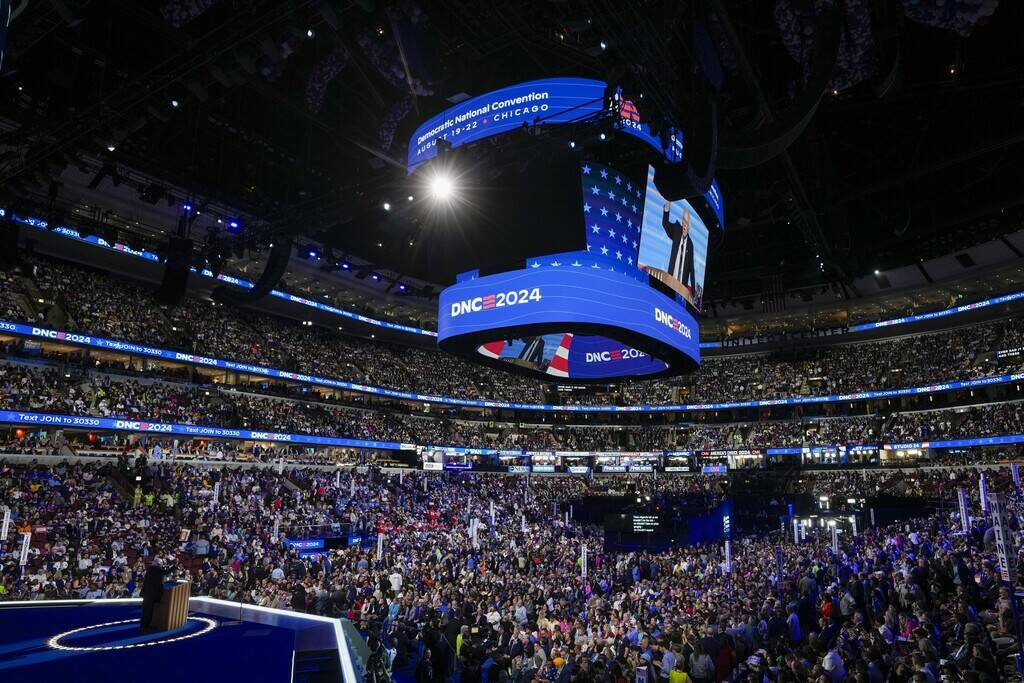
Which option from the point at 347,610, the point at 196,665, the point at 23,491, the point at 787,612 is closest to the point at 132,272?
the point at 23,491

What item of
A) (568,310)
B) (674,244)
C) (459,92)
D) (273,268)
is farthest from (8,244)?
(674,244)

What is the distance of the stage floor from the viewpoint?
6645 millimetres

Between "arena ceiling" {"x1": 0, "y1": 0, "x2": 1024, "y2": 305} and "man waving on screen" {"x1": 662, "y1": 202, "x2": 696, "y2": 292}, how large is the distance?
2.17 m

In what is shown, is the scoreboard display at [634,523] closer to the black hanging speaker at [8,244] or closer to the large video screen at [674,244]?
the large video screen at [674,244]

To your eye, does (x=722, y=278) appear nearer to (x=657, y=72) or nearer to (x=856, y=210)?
(x=856, y=210)

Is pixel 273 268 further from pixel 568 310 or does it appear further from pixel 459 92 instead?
pixel 568 310

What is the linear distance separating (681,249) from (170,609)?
42.1 feet

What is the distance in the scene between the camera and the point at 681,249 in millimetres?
15656

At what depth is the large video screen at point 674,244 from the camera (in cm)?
1459

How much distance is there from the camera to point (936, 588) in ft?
36.4

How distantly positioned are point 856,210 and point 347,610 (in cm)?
2258

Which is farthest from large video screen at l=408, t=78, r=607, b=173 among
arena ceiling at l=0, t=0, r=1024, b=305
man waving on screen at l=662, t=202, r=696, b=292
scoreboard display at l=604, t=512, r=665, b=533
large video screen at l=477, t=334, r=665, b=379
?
scoreboard display at l=604, t=512, r=665, b=533

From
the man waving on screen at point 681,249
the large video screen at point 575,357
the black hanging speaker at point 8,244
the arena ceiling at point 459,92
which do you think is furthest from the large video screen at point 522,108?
the black hanging speaker at point 8,244

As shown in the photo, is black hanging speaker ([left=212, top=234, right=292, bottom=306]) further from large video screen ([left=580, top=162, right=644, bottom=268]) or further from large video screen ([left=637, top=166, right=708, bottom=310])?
large video screen ([left=637, top=166, right=708, bottom=310])
